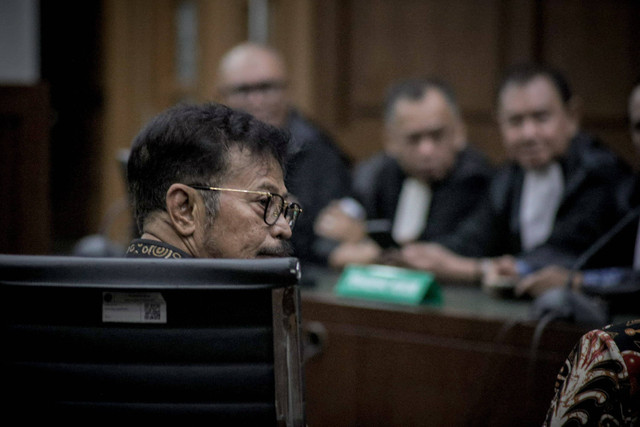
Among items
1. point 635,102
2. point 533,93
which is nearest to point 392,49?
point 533,93

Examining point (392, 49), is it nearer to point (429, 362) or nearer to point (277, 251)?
point (429, 362)

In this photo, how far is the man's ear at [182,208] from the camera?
1.17 m

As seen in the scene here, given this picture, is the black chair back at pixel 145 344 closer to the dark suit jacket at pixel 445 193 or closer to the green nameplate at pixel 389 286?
the green nameplate at pixel 389 286

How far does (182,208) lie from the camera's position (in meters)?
1.19

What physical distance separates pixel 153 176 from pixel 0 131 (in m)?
0.93

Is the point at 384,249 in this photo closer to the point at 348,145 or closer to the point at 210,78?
the point at 348,145

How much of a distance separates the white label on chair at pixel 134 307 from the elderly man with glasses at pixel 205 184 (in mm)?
201

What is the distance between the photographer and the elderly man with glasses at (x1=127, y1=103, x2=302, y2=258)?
1166 mm

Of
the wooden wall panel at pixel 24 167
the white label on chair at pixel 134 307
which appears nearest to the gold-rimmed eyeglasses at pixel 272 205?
the white label on chair at pixel 134 307

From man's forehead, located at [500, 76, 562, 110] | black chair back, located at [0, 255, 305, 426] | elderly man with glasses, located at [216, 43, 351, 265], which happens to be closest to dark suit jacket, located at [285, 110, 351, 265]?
elderly man with glasses, located at [216, 43, 351, 265]

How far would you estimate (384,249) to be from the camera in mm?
2822

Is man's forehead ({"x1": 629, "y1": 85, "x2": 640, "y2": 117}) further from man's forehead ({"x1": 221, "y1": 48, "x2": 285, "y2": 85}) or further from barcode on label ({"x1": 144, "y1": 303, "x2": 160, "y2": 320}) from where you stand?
barcode on label ({"x1": 144, "y1": 303, "x2": 160, "y2": 320})

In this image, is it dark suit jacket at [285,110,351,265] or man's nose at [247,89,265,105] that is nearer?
dark suit jacket at [285,110,351,265]

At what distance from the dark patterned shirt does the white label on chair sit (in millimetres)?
201
